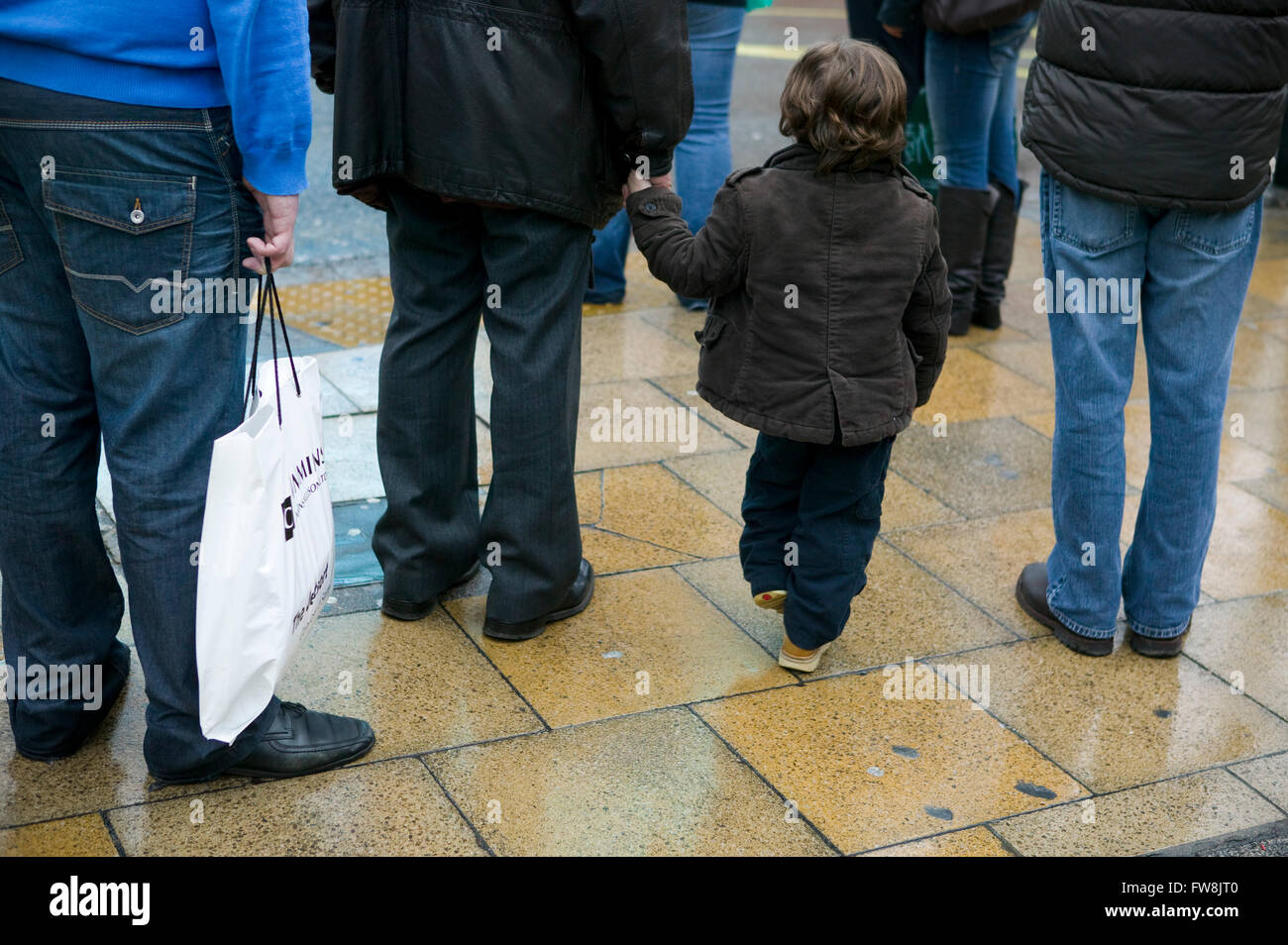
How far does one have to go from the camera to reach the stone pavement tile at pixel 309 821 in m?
2.74

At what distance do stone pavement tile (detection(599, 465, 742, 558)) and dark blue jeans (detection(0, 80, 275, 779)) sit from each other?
1485 millimetres

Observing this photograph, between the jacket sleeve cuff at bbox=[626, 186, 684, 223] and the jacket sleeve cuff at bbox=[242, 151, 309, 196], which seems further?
the jacket sleeve cuff at bbox=[626, 186, 684, 223]

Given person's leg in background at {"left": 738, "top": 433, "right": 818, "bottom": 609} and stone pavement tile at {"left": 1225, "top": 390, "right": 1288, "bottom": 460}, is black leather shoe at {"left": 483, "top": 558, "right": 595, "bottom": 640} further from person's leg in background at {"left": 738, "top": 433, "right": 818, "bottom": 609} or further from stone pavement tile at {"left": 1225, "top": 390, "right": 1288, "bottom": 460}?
stone pavement tile at {"left": 1225, "top": 390, "right": 1288, "bottom": 460}

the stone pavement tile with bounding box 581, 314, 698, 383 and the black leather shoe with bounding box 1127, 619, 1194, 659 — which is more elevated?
the black leather shoe with bounding box 1127, 619, 1194, 659

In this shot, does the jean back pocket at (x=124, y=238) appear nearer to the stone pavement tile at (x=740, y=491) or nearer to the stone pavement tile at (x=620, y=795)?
the stone pavement tile at (x=620, y=795)

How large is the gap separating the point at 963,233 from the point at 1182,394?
7.56 ft

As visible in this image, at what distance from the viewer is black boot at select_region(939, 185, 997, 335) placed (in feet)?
18.7

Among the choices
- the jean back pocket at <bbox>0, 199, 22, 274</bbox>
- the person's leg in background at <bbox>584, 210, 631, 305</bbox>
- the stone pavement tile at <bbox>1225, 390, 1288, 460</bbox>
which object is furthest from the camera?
the person's leg in background at <bbox>584, 210, 631, 305</bbox>

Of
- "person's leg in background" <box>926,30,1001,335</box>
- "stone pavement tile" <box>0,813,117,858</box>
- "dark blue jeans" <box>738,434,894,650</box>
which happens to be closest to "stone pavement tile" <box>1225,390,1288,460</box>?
"person's leg in background" <box>926,30,1001,335</box>

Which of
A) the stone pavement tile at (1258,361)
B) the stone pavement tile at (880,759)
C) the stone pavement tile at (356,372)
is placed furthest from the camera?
the stone pavement tile at (1258,361)

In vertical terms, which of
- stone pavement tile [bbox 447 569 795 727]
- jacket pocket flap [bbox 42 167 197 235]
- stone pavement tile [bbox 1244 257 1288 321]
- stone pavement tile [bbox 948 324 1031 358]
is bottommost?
stone pavement tile [bbox 1244 257 1288 321]

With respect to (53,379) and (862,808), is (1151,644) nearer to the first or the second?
(862,808)

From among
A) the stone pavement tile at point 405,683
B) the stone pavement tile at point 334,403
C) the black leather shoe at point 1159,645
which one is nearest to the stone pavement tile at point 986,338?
the black leather shoe at point 1159,645

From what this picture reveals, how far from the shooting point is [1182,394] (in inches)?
140
